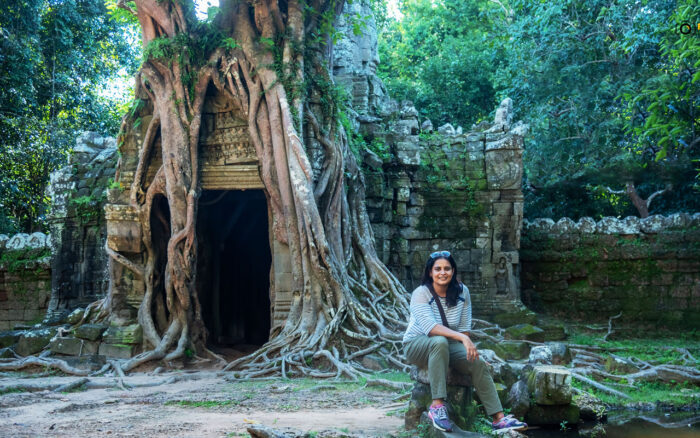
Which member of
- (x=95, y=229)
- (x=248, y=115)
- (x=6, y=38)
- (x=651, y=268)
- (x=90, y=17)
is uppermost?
(x=90, y=17)

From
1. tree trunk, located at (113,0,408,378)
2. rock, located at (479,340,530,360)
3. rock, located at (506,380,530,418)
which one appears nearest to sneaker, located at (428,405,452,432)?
rock, located at (506,380,530,418)

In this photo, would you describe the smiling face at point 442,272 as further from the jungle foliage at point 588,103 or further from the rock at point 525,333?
the jungle foliage at point 588,103

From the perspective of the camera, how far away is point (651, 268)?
1013 centimetres

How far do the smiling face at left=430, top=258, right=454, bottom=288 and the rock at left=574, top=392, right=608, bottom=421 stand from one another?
1627 millimetres

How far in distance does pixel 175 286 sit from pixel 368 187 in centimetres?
307

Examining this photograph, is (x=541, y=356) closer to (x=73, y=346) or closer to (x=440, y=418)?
(x=440, y=418)

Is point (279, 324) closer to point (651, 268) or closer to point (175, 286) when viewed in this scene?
point (175, 286)

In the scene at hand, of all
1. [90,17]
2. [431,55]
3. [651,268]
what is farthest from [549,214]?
[90,17]

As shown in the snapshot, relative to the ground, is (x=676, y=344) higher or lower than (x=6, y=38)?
lower

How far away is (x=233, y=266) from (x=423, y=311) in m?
6.74

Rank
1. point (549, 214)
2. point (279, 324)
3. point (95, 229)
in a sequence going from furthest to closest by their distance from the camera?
point (549, 214) < point (95, 229) < point (279, 324)

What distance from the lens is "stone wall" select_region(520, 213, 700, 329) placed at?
9.99m

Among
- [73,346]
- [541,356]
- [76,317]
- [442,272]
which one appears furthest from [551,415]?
[76,317]

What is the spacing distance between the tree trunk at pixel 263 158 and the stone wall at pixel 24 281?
3.52 m
